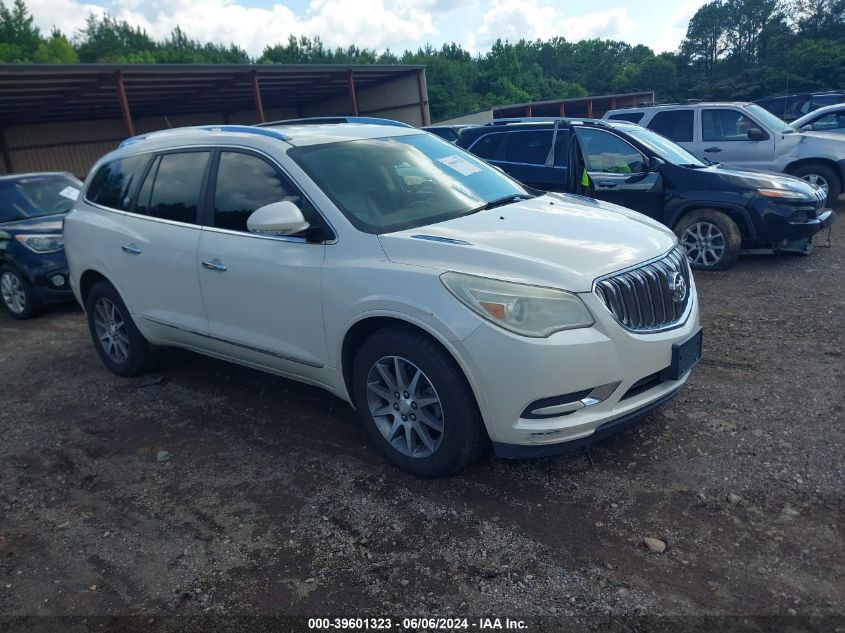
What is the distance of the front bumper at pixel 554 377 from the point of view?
3057 millimetres

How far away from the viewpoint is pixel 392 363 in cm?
351

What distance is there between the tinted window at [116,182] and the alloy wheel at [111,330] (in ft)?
2.67

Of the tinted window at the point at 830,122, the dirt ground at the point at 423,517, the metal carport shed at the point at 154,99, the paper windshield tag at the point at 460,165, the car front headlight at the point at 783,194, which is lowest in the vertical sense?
the dirt ground at the point at 423,517

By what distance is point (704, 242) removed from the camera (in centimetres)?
771

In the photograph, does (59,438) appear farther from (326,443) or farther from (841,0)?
(841,0)

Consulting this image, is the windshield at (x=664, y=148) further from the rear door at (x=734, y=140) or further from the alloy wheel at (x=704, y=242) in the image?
the rear door at (x=734, y=140)

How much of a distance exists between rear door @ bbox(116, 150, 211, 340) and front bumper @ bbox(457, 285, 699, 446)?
2.27 meters

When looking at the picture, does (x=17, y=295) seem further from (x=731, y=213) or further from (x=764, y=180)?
(x=764, y=180)

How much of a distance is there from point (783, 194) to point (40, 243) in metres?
8.40

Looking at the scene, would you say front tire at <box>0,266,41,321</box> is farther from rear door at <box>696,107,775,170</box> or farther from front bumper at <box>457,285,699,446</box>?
rear door at <box>696,107,775,170</box>

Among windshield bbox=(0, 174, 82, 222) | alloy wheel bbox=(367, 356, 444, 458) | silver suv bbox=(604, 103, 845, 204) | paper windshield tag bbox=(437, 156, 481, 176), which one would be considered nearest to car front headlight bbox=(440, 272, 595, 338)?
alloy wheel bbox=(367, 356, 444, 458)

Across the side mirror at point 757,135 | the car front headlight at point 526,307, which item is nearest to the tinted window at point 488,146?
the side mirror at point 757,135

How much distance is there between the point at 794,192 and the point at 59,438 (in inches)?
293

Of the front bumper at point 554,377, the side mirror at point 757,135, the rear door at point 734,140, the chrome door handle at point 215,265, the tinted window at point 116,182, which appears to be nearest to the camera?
the front bumper at point 554,377
